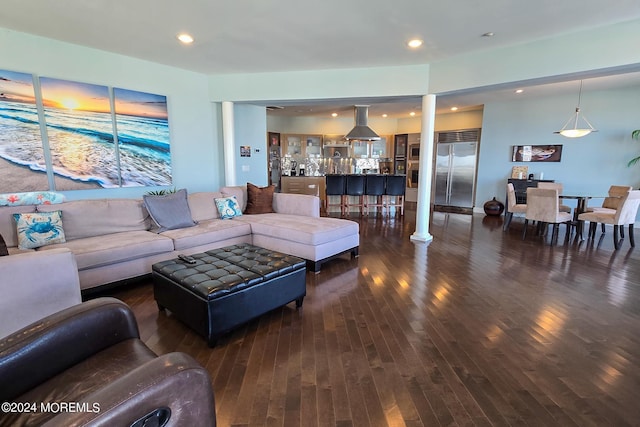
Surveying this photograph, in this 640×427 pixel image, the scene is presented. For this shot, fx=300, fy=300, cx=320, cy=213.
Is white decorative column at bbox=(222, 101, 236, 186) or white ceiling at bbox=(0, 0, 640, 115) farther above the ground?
white ceiling at bbox=(0, 0, 640, 115)

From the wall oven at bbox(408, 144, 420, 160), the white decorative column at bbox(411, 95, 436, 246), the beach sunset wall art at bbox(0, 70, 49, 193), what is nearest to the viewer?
the beach sunset wall art at bbox(0, 70, 49, 193)

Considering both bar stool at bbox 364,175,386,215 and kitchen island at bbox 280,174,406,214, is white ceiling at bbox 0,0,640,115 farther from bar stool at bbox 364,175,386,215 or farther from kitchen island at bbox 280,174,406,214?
kitchen island at bbox 280,174,406,214

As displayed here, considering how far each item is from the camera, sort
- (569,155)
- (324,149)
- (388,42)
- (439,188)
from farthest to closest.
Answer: (324,149), (439,188), (569,155), (388,42)

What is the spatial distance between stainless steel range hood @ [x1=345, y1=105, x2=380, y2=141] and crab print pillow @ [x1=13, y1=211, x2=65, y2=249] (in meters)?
6.24

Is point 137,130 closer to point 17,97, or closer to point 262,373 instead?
point 17,97

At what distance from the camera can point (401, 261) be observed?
13.1 ft

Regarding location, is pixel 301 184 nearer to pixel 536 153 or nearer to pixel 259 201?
pixel 259 201

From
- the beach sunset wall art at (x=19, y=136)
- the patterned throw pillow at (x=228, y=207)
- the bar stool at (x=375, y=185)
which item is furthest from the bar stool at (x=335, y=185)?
the beach sunset wall art at (x=19, y=136)

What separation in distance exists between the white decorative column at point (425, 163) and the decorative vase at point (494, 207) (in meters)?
3.47

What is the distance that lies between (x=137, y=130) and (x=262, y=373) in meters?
4.21

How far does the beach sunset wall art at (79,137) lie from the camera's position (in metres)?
3.52

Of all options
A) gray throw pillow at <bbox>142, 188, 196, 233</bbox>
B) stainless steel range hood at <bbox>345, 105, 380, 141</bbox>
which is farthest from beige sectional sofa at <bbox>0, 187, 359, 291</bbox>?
stainless steel range hood at <bbox>345, 105, 380, 141</bbox>

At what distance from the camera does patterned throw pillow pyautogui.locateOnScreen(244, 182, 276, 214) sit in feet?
15.4

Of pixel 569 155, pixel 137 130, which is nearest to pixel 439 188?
pixel 569 155
